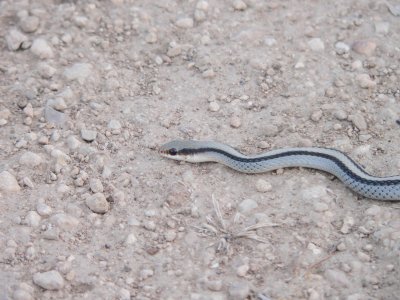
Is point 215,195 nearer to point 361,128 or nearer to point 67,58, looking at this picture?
point 361,128

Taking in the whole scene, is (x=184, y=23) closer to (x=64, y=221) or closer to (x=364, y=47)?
(x=364, y=47)

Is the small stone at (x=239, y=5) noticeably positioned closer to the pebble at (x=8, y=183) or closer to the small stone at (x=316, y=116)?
the small stone at (x=316, y=116)

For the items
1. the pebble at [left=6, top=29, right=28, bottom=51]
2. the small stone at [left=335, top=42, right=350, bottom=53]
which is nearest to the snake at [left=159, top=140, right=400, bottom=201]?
the small stone at [left=335, top=42, right=350, bottom=53]

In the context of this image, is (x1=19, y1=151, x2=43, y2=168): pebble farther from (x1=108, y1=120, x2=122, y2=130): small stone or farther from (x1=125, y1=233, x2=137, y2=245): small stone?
(x1=125, y1=233, x2=137, y2=245): small stone

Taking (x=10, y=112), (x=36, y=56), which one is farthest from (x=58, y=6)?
(x=10, y=112)

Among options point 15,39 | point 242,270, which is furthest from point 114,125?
point 242,270

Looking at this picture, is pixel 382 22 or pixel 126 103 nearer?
pixel 126 103

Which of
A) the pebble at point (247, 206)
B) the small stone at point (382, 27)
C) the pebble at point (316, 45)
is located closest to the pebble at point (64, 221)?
the pebble at point (247, 206)
